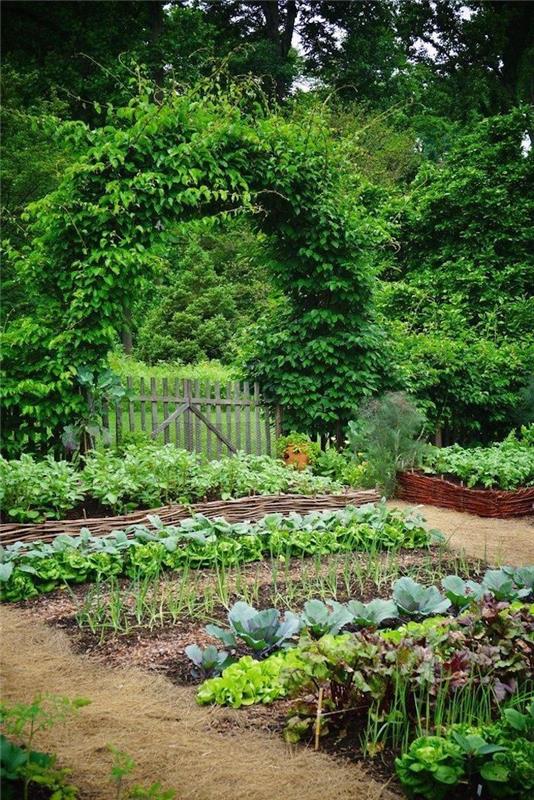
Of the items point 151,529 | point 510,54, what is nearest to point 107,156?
point 151,529

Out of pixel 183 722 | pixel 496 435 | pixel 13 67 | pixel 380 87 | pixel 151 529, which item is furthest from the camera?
pixel 380 87

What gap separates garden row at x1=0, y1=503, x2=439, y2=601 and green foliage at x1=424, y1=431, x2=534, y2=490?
8.02 ft

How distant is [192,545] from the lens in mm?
5000

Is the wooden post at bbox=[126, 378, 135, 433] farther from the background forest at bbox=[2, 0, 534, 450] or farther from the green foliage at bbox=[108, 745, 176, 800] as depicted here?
the green foliage at bbox=[108, 745, 176, 800]

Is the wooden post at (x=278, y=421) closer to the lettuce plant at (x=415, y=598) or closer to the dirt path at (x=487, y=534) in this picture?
the dirt path at (x=487, y=534)

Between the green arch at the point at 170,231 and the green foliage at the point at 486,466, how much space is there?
5.03ft

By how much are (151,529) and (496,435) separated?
28.0ft

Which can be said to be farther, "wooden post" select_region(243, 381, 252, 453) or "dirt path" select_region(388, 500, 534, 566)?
"wooden post" select_region(243, 381, 252, 453)

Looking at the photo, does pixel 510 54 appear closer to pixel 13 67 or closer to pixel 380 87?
pixel 380 87

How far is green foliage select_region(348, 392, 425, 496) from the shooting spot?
8.32 meters

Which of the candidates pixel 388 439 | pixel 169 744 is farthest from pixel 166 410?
pixel 169 744

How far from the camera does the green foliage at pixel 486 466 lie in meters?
8.10

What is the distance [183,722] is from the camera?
2.86m

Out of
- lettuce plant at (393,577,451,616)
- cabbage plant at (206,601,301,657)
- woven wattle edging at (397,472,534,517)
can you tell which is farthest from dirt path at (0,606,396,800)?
woven wattle edging at (397,472,534,517)
